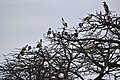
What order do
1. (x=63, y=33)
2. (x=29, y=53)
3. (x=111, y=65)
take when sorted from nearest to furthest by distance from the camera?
1. (x=111, y=65)
2. (x=63, y=33)
3. (x=29, y=53)

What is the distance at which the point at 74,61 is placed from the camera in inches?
202

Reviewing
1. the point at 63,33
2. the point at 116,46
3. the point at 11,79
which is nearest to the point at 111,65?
the point at 116,46

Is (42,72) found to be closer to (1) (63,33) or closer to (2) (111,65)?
(1) (63,33)

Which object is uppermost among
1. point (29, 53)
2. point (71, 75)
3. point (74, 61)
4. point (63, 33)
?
point (63, 33)

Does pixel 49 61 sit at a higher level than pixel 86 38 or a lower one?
lower

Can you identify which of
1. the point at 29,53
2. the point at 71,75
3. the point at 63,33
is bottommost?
the point at 71,75

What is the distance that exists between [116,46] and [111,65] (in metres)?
0.40

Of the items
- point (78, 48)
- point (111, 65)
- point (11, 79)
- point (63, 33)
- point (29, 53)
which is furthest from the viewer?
point (11, 79)

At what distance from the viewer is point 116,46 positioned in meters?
3.98

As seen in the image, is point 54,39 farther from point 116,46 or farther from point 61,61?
point 116,46

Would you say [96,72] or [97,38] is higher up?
[97,38]

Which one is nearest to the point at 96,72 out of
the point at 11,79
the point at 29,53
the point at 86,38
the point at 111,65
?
the point at 111,65

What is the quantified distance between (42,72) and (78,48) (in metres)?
1.14

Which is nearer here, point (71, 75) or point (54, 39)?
point (54, 39)
